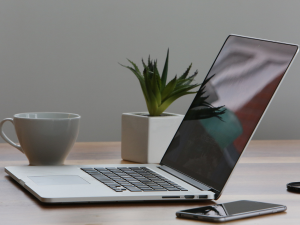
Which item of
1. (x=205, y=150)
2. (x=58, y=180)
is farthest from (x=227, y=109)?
(x=58, y=180)

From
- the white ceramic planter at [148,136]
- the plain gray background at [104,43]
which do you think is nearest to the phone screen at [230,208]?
the white ceramic planter at [148,136]

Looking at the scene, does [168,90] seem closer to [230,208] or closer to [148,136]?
[148,136]

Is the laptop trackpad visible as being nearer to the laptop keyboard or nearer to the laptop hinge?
the laptop keyboard

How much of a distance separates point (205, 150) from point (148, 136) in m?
0.21

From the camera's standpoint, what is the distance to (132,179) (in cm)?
69

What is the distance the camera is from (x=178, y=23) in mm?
2242

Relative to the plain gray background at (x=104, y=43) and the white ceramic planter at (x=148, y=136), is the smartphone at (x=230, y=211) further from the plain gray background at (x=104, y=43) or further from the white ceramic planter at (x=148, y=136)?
the plain gray background at (x=104, y=43)

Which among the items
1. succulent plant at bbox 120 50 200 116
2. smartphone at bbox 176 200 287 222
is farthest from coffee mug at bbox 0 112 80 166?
smartphone at bbox 176 200 287 222

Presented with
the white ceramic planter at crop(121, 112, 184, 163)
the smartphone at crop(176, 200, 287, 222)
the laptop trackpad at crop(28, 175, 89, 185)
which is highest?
the white ceramic planter at crop(121, 112, 184, 163)

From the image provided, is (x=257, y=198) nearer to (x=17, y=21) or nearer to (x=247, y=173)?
(x=247, y=173)

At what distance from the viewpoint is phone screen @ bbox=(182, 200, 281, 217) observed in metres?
0.53

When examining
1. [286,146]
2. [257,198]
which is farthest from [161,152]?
[286,146]

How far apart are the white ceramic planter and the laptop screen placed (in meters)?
0.07

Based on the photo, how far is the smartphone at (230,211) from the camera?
1.69ft
